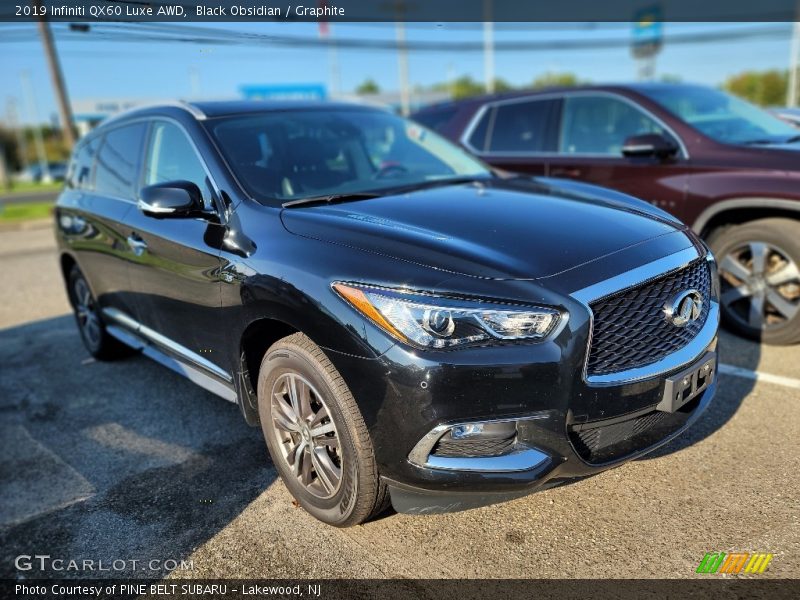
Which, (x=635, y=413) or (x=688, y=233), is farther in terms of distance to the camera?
(x=688, y=233)

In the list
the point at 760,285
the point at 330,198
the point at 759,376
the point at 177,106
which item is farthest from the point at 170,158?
the point at 760,285

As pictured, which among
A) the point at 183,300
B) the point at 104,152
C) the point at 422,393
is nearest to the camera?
the point at 422,393

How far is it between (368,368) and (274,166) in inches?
63.8

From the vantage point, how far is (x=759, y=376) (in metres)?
3.95

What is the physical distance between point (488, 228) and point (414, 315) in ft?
2.24

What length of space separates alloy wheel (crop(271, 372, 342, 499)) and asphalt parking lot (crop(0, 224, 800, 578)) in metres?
0.23

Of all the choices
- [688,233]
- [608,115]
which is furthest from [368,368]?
[608,115]

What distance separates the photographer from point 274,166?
3482 millimetres

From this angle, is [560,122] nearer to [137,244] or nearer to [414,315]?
[137,244]

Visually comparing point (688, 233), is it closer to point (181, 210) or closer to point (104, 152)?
point (181, 210)

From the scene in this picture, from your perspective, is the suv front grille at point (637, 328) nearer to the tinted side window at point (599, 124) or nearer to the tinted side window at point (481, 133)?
the tinted side window at point (599, 124)

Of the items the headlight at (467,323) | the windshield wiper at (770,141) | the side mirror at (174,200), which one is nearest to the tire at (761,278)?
the windshield wiper at (770,141)

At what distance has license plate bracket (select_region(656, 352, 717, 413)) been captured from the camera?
8.12 feet

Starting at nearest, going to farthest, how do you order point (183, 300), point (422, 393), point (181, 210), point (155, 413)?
point (422, 393)
point (181, 210)
point (183, 300)
point (155, 413)
